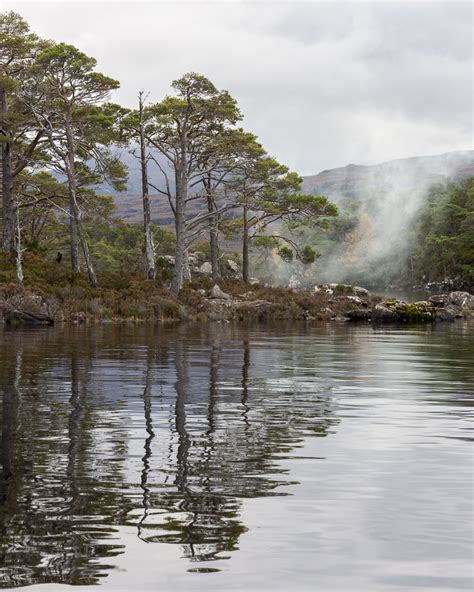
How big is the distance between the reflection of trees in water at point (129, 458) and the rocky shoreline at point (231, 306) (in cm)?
1946

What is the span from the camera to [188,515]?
5.11 metres

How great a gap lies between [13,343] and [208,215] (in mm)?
25861

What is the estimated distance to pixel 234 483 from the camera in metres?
6.01

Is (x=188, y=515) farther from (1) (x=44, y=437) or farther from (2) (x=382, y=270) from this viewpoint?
(2) (x=382, y=270)

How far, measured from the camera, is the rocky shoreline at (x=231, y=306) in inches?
1336

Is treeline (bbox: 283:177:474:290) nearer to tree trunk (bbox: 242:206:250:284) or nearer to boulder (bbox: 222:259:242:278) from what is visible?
boulder (bbox: 222:259:242:278)

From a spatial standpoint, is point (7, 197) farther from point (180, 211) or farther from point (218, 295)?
point (218, 295)

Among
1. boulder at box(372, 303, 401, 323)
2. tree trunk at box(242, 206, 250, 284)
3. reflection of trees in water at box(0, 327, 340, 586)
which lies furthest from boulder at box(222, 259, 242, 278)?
reflection of trees in water at box(0, 327, 340, 586)

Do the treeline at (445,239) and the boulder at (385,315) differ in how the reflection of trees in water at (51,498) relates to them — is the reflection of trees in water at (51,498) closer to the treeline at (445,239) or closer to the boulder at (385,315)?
the boulder at (385,315)

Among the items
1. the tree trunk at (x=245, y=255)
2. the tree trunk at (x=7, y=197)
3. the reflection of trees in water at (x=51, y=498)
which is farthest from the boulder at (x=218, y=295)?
the reflection of trees in water at (x=51, y=498)

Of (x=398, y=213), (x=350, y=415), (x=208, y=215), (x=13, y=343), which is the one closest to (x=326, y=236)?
(x=398, y=213)

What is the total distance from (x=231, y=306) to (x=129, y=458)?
114 feet

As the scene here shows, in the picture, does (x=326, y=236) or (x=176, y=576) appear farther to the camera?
(x=326, y=236)

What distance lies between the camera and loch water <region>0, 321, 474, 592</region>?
13.6ft
